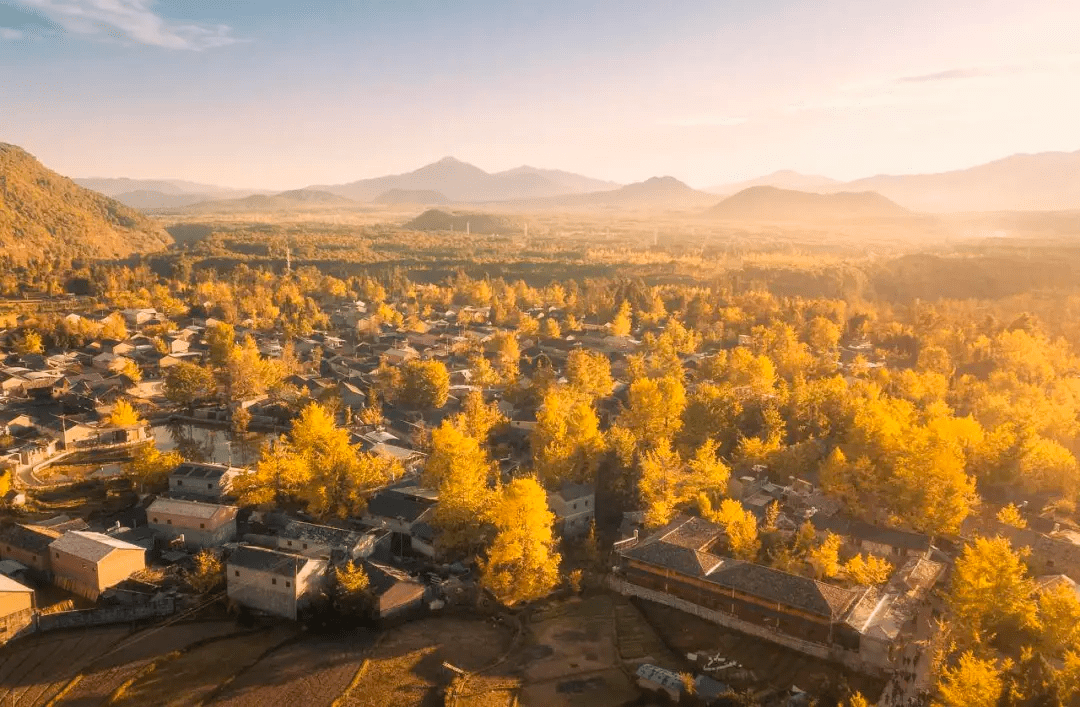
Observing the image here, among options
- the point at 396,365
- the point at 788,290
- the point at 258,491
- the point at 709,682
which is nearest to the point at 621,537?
the point at 709,682

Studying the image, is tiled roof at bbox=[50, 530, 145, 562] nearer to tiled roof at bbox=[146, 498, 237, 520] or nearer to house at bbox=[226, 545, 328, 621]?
tiled roof at bbox=[146, 498, 237, 520]

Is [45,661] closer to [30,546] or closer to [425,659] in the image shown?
[30,546]

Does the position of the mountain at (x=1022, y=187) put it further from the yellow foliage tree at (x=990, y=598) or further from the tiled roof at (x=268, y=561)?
the tiled roof at (x=268, y=561)

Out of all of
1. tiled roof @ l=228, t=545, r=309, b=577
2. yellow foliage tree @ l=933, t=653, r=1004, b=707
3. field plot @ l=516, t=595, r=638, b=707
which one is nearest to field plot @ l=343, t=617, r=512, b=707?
field plot @ l=516, t=595, r=638, b=707

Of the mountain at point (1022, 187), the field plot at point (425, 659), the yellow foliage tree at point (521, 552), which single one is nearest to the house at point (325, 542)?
the field plot at point (425, 659)

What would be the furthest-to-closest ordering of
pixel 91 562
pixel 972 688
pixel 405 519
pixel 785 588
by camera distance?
pixel 405 519 → pixel 91 562 → pixel 785 588 → pixel 972 688

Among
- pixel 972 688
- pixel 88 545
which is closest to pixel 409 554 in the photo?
pixel 88 545

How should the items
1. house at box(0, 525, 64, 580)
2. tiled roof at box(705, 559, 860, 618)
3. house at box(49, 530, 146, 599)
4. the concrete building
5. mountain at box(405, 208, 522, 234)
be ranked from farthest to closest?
mountain at box(405, 208, 522, 234) < house at box(0, 525, 64, 580) < house at box(49, 530, 146, 599) < tiled roof at box(705, 559, 860, 618) < the concrete building
